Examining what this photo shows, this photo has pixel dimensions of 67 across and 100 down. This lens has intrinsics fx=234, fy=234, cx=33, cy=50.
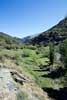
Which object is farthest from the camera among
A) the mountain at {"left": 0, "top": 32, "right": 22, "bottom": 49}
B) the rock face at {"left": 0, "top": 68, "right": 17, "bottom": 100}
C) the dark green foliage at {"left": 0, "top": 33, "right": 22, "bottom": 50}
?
the mountain at {"left": 0, "top": 32, "right": 22, "bottom": 49}

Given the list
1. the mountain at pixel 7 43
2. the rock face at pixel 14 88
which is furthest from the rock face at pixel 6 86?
the mountain at pixel 7 43

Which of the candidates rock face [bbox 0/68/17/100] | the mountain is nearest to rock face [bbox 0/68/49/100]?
rock face [bbox 0/68/17/100]

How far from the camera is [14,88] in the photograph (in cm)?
3372

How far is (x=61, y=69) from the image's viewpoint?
70.9 m

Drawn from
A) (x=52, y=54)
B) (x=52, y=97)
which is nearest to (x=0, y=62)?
(x=52, y=97)

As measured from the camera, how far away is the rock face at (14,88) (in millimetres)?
31253

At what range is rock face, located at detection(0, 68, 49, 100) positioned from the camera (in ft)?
103

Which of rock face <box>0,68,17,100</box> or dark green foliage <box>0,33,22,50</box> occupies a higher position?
dark green foliage <box>0,33,22,50</box>

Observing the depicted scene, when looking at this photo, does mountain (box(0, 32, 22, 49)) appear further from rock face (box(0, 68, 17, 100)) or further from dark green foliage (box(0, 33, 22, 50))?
rock face (box(0, 68, 17, 100))

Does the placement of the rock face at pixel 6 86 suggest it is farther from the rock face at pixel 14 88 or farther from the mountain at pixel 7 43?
the mountain at pixel 7 43

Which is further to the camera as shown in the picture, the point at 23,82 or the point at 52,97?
the point at 52,97

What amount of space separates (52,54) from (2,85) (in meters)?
54.3

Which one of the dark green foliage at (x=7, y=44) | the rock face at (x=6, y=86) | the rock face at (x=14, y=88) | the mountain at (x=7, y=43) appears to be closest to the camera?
the rock face at (x=6, y=86)

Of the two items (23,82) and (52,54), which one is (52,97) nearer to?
(23,82)
